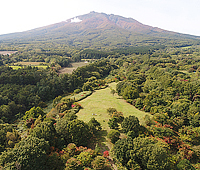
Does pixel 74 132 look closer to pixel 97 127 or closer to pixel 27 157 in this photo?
pixel 97 127

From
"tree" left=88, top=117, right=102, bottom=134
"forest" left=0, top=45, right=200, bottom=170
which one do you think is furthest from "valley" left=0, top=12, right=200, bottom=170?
"tree" left=88, top=117, right=102, bottom=134

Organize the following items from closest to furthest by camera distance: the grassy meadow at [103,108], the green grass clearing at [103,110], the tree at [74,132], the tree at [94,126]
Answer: the tree at [74,132] < the tree at [94,126] < the green grass clearing at [103,110] < the grassy meadow at [103,108]

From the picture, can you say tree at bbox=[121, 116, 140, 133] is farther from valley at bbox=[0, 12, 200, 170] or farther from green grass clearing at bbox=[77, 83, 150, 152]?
green grass clearing at bbox=[77, 83, 150, 152]

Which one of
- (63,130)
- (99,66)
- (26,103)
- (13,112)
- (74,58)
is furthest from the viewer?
(74,58)

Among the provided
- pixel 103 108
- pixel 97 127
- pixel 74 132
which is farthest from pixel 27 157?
pixel 103 108

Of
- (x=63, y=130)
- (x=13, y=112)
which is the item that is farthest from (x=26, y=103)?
(x=63, y=130)

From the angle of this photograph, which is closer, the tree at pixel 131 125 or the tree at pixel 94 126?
the tree at pixel 131 125

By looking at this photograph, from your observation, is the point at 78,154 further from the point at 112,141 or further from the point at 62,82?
the point at 62,82

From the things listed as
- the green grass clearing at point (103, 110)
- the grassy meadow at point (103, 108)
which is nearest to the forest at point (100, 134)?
the green grass clearing at point (103, 110)

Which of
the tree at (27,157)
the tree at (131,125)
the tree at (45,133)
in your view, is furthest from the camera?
the tree at (131,125)

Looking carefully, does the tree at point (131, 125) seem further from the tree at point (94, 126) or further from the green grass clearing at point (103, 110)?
the tree at point (94, 126)

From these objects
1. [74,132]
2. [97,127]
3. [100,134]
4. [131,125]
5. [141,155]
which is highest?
[131,125]
